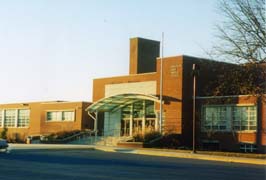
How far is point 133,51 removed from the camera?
5850 cm

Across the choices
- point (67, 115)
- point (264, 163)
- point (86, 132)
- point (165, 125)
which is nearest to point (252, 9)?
point (264, 163)

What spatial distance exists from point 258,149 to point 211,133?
4.62 m

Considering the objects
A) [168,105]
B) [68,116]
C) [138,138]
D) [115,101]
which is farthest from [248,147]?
[68,116]

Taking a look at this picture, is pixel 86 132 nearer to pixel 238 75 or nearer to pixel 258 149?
pixel 258 149

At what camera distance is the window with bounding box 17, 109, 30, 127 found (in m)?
65.3

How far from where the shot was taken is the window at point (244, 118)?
1636 inches

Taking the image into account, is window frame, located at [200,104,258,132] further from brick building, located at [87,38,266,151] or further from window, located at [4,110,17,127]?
window, located at [4,110,17,127]

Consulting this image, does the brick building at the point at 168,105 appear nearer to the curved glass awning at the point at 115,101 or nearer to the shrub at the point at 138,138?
the curved glass awning at the point at 115,101

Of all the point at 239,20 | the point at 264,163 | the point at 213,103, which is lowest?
the point at 264,163

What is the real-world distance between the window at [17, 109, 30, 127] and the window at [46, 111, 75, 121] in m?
4.70

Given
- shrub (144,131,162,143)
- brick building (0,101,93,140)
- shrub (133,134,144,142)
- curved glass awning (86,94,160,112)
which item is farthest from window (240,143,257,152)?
brick building (0,101,93,140)

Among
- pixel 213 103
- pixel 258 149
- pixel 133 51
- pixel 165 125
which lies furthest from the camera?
pixel 133 51

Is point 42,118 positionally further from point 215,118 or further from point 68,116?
point 215,118

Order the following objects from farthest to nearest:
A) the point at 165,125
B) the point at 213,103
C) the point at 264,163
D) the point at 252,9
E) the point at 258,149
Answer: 1. the point at 165,125
2. the point at 213,103
3. the point at 258,149
4. the point at 252,9
5. the point at 264,163
